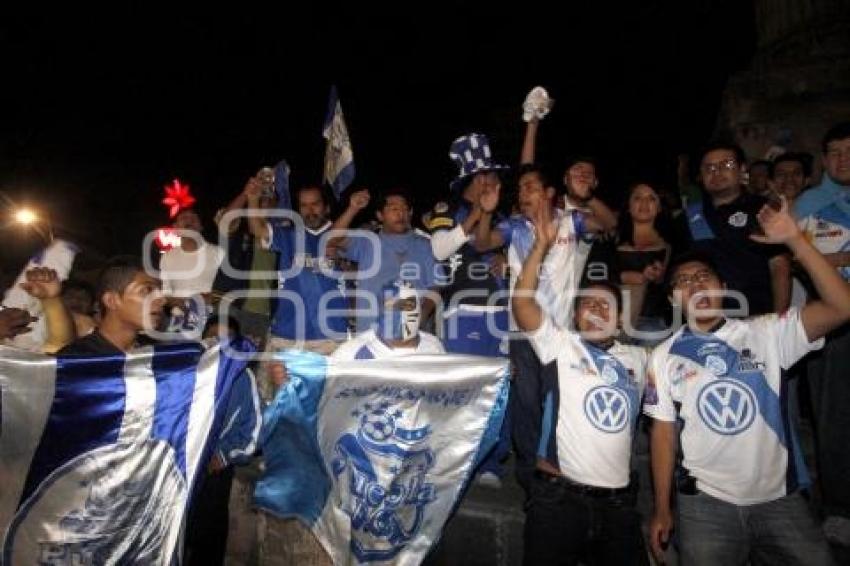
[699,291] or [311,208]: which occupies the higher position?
[311,208]

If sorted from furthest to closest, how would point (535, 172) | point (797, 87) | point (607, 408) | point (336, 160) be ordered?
point (797, 87) → point (336, 160) → point (535, 172) → point (607, 408)

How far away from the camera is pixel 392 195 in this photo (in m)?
6.22

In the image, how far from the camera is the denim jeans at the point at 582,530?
12.3ft

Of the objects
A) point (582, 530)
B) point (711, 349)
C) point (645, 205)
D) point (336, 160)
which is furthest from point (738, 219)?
point (336, 160)

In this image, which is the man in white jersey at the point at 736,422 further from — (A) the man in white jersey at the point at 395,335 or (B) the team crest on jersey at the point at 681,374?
(A) the man in white jersey at the point at 395,335

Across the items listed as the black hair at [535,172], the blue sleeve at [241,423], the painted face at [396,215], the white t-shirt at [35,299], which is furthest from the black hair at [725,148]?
the white t-shirt at [35,299]

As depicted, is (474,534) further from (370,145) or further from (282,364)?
(370,145)

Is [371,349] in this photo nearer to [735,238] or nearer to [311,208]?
[311,208]

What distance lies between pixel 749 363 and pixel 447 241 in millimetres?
2741

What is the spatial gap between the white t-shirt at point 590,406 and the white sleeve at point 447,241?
171cm

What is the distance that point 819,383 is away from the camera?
4.57m

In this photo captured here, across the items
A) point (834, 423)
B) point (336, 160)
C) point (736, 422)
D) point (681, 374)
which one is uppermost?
point (336, 160)

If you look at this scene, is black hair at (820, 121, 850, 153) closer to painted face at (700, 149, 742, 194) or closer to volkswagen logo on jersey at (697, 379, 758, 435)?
painted face at (700, 149, 742, 194)

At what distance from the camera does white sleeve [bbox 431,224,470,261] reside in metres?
5.64
